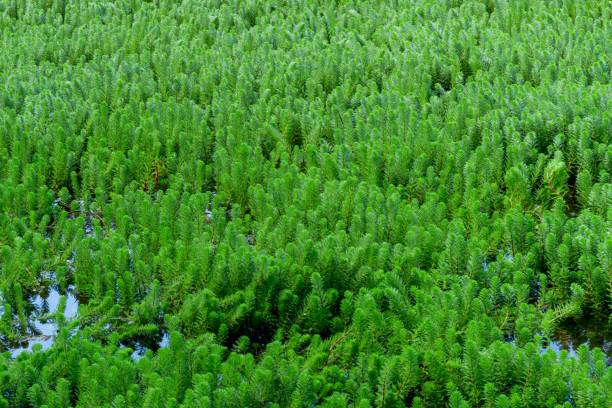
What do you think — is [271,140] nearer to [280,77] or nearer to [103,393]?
[280,77]

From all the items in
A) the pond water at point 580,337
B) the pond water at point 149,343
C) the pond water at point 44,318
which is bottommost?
the pond water at point 580,337

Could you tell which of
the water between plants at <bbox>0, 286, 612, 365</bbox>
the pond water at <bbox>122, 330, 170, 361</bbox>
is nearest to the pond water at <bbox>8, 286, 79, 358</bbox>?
the water between plants at <bbox>0, 286, 612, 365</bbox>

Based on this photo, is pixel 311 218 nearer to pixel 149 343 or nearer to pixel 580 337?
A: pixel 149 343

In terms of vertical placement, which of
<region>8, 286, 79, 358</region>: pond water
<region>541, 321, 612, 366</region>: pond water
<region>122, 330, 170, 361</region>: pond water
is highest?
<region>8, 286, 79, 358</region>: pond water

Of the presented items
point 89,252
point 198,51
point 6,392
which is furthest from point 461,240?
point 198,51

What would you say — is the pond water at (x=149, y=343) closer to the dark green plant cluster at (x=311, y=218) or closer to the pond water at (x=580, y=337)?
the dark green plant cluster at (x=311, y=218)

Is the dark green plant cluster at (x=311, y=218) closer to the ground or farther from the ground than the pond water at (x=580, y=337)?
farther from the ground

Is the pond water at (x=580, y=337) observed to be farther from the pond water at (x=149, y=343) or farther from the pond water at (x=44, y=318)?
the pond water at (x=44, y=318)

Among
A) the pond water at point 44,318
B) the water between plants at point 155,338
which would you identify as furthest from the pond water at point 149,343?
the pond water at point 44,318

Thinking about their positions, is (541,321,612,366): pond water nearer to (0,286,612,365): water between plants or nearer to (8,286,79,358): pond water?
(0,286,612,365): water between plants

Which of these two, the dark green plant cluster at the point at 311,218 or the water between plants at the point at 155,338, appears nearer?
the dark green plant cluster at the point at 311,218
